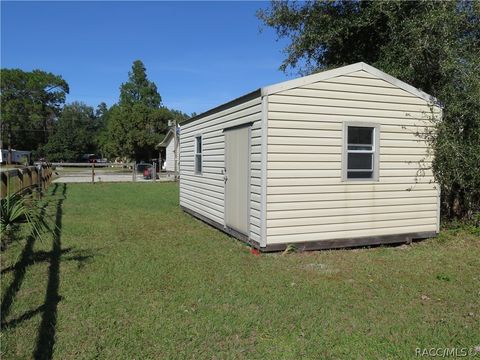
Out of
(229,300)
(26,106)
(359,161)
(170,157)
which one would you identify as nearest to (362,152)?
(359,161)

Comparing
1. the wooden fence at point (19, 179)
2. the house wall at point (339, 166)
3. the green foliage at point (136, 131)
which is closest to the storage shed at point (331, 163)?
the house wall at point (339, 166)

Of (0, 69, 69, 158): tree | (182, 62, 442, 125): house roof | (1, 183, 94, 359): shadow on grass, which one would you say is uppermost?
(0, 69, 69, 158): tree

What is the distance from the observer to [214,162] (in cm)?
851

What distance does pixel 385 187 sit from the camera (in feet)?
23.0

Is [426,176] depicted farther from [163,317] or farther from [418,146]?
[163,317]

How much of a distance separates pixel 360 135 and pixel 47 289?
16.4ft

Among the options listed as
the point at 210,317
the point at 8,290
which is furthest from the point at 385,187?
the point at 8,290

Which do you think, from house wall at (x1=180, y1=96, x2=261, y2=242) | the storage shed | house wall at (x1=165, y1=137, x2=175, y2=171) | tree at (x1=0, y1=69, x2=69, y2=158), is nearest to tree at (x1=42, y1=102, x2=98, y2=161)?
tree at (x1=0, y1=69, x2=69, y2=158)

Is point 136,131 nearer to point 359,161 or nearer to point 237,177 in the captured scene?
point 237,177

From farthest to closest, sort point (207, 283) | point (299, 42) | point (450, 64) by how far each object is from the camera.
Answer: point (299, 42), point (450, 64), point (207, 283)

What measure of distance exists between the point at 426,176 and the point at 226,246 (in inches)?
142

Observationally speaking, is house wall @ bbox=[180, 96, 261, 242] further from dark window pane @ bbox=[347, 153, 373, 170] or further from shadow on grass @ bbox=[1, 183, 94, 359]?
shadow on grass @ bbox=[1, 183, 94, 359]

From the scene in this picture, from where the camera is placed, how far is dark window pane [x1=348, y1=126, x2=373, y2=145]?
682cm

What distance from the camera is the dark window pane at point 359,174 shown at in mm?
6859
